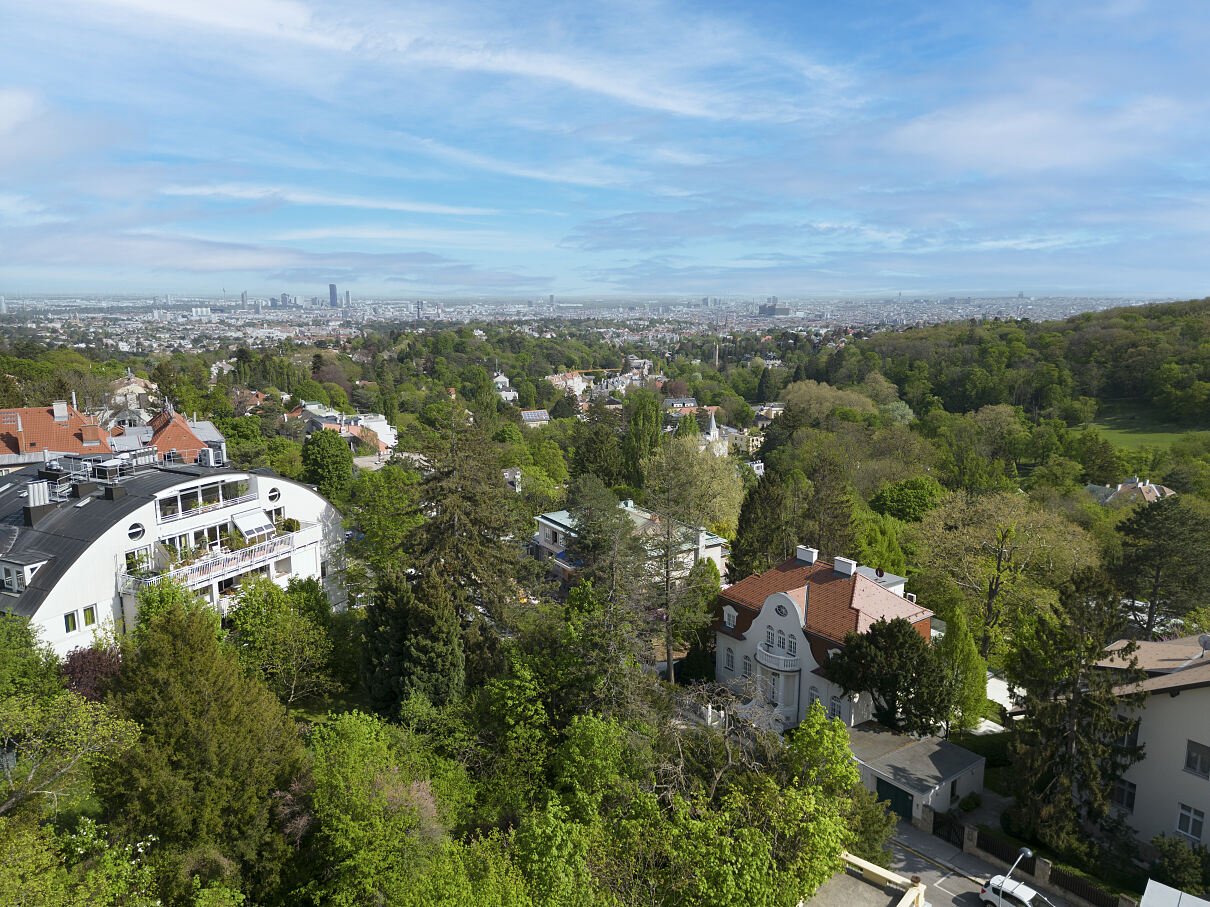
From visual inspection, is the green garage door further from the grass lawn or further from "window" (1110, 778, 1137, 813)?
the grass lawn

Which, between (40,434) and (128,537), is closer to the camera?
(128,537)

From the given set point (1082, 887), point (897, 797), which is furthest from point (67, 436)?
point (1082, 887)

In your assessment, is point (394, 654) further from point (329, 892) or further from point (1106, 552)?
point (1106, 552)

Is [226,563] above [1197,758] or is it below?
above

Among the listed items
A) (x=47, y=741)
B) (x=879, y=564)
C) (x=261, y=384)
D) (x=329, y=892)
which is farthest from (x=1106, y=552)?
(x=261, y=384)

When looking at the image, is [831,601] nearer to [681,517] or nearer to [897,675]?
[897,675]

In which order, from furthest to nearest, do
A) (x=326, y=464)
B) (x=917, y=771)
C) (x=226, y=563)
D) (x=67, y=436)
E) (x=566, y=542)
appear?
(x=326, y=464)
(x=67, y=436)
(x=566, y=542)
(x=226, y=563)
(x=917, y=771)
